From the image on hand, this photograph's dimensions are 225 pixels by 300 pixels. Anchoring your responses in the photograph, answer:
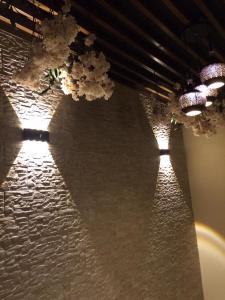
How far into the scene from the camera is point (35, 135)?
235cm

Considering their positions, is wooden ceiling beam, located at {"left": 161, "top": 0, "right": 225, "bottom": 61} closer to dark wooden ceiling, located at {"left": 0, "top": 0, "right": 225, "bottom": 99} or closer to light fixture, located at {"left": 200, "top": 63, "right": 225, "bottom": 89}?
dark wooden ceiling, located at {"left": 0, "top": 0, "right": 225, "bottom": 99}

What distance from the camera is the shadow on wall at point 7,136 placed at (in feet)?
7.03

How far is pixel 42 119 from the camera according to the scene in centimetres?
248

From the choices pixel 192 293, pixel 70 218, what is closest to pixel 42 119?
pixel 70 218

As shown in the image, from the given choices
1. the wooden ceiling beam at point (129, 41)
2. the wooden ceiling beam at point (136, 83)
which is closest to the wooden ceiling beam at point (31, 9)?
the wooden ceiling beam at point (129, 41)

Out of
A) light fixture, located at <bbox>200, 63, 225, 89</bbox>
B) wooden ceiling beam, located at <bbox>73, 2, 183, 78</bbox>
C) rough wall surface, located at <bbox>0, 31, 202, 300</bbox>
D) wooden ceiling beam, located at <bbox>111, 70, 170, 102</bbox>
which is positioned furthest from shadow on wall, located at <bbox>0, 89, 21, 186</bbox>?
A: light fixture, located at <bbox>200, 63, 225, 89</bbox>

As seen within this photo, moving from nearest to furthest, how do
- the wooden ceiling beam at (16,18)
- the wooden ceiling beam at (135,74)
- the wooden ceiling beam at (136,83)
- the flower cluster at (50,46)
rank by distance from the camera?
the flower cluster at (50,46) < the wooden ceiling beam at (16,18) < the wooden ceiling beam at (135,74) < the wooden ceiling beam at (136,83)

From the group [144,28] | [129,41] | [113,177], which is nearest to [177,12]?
[144,28]

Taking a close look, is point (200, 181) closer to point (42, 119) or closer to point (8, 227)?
point (42, 119)

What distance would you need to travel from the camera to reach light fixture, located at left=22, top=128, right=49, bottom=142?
2293 millimetres

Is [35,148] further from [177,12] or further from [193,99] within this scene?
[177,12]

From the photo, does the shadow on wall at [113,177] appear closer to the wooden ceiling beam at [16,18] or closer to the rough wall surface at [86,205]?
the rough wall surface at [86,205]

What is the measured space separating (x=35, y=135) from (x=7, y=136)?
226 mm

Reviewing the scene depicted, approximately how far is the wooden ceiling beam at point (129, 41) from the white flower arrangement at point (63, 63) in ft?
0.67
